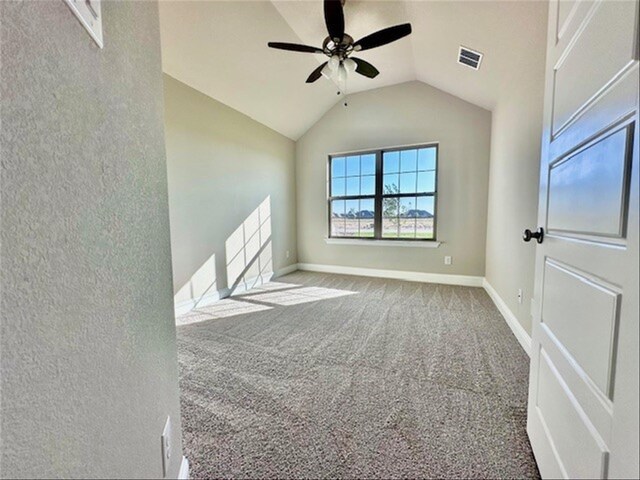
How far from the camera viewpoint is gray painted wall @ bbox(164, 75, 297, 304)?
9.70 feet

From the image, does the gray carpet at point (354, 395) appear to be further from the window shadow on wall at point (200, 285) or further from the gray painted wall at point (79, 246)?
the gray painted wall at point (79, 246)

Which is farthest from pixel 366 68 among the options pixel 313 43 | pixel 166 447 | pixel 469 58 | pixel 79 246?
pixel 166 447

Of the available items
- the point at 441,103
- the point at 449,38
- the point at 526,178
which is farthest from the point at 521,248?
the point at 441,103

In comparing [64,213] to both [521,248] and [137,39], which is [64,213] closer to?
[137,39]

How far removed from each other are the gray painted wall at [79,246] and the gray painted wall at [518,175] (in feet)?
8.03

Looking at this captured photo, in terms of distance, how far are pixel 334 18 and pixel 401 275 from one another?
349 cm

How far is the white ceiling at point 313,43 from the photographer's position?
2242 millimetres

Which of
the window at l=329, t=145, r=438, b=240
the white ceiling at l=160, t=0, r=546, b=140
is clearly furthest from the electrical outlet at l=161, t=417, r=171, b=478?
the window at l=329, t=145, r=438, b=240

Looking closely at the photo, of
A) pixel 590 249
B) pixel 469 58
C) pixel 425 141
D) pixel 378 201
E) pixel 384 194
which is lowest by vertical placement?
pixel 590 249

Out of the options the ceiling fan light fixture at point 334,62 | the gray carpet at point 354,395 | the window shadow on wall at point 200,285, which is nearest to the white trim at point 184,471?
the gray carpet at point 354,395

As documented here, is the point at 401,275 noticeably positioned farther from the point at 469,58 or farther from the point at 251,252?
the point at 469,58

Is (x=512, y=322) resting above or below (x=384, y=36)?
below

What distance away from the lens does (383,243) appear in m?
4.54

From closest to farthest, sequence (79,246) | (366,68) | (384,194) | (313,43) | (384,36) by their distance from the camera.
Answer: (79,246) → (384,36) → (366,68) → (313,43) → (384,194)
